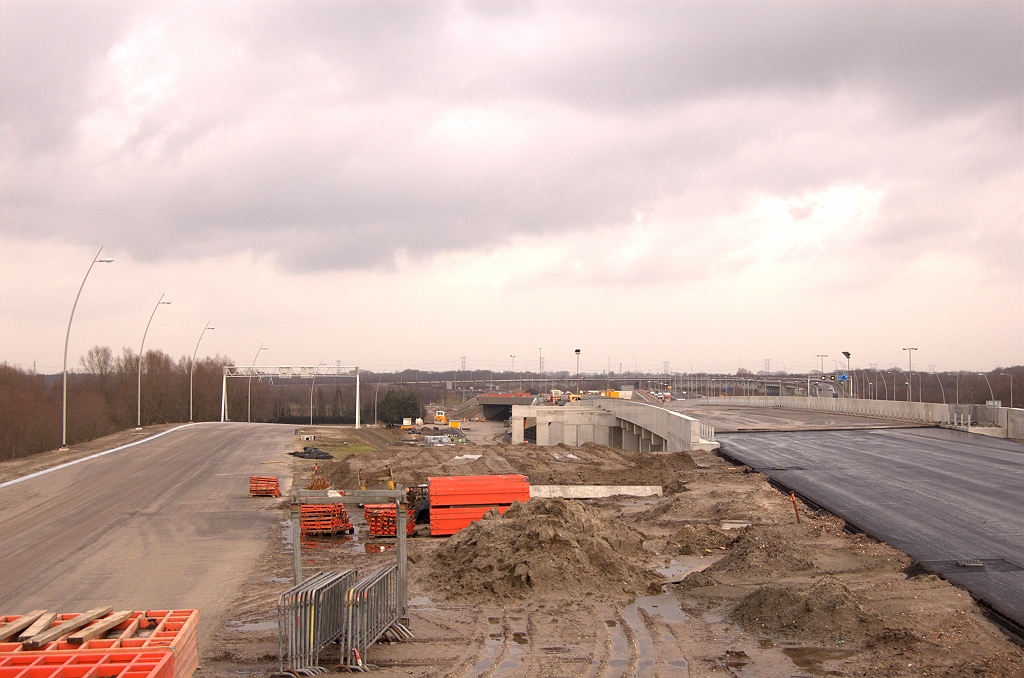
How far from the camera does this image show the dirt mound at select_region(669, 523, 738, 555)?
18.5 m

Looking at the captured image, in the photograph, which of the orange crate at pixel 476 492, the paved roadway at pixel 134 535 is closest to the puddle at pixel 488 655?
the paved roadway at pixel 134 535

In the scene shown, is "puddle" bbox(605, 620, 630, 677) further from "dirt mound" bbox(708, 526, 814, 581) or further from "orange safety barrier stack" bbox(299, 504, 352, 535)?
"orange safety barrier stack" bbox(299, 504, 352, 535)

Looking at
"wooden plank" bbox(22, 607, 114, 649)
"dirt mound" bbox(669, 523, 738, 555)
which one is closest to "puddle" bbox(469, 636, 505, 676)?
"wooden plank" bbox(22, 607, 114, 649)

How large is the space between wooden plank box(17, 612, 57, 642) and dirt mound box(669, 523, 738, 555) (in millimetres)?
13237

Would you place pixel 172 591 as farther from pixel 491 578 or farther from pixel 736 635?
pixel 736 635

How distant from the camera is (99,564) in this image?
1770 centimetres

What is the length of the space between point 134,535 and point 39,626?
1320 cm

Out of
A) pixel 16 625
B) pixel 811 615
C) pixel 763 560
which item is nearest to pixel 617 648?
pixel 811 615

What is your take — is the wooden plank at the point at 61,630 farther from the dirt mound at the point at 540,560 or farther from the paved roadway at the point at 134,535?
the dirt mound at the point at 540,560

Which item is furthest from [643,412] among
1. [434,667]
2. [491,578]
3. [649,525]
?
[434,667]

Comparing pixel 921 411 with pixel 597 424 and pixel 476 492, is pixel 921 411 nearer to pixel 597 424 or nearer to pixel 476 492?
pixel 597 424

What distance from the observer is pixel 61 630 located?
8.79 meters

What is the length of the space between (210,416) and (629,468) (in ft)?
276

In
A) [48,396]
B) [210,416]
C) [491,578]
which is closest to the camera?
[491,578]
